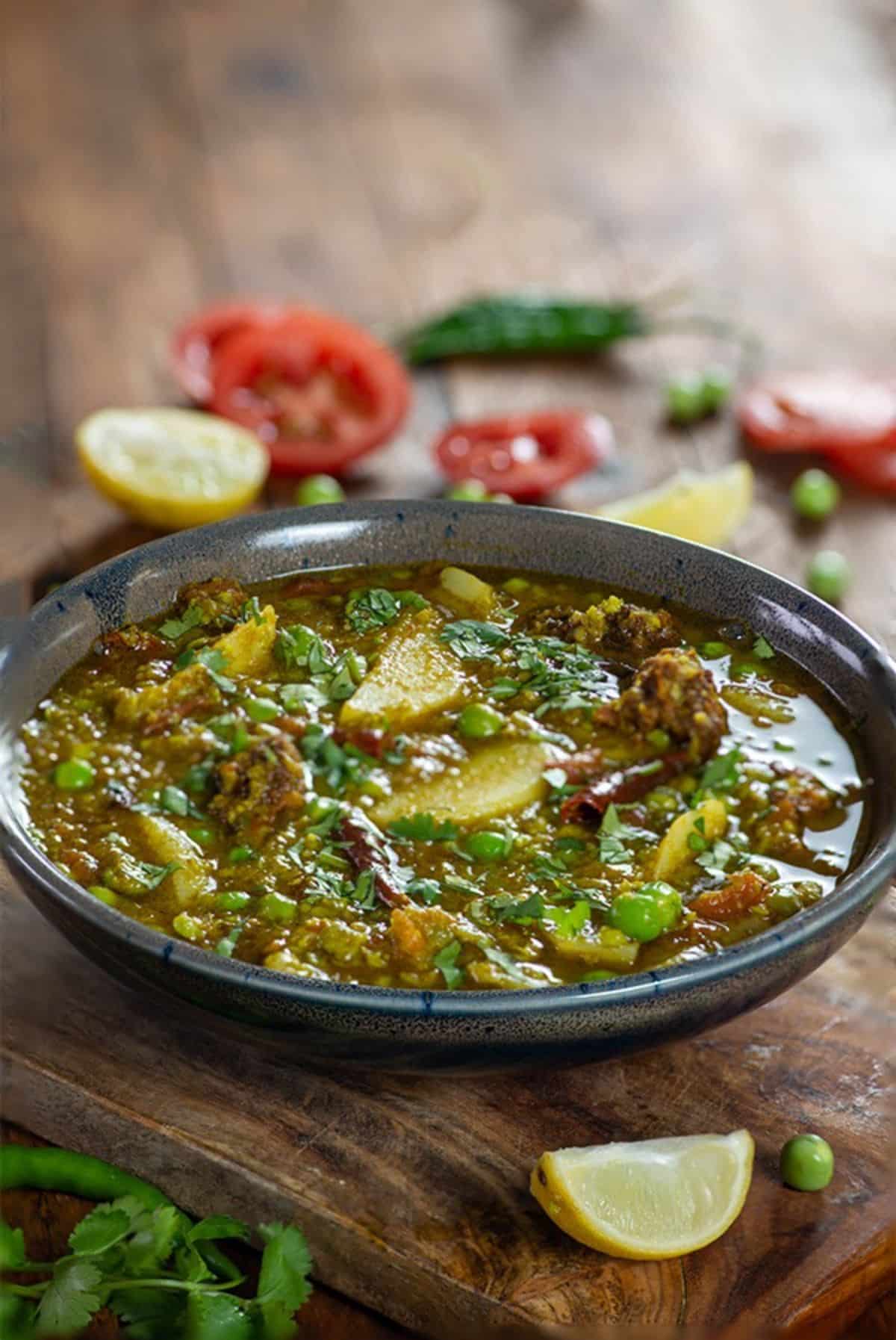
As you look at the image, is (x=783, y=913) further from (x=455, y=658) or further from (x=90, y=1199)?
(x=90, y=1199)

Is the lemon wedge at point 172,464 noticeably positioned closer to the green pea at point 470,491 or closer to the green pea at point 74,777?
the green pea at point 470,491

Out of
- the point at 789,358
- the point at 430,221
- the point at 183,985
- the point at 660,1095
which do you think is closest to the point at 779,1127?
the point at 660,1095

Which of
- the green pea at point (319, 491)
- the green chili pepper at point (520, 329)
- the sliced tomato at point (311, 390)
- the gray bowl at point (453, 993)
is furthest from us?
the green chili pepper at point (520, 329)

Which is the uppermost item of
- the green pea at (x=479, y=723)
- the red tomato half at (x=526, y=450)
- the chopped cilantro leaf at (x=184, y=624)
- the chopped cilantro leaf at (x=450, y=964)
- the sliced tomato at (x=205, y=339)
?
the chopped cilantro leaf at (x=184, y=624)

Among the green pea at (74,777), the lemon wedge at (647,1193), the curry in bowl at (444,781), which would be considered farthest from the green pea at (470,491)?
the lemon wedge at (647,1193)

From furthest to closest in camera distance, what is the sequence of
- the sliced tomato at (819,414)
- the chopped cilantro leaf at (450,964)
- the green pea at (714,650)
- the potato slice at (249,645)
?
the sliced tomato at (819,414) < the green pea at (714,650) < the potato slice at (249,645) < the chopped cilantro leaf at (450,964)

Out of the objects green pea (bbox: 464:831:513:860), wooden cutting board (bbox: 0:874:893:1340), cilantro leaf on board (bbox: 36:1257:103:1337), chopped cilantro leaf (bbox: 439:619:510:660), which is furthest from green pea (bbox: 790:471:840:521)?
cilantro leaf on board (bbox: 36:1257:103:1337)

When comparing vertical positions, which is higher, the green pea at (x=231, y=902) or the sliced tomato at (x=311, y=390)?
the green pea at (x=231, y=902)
